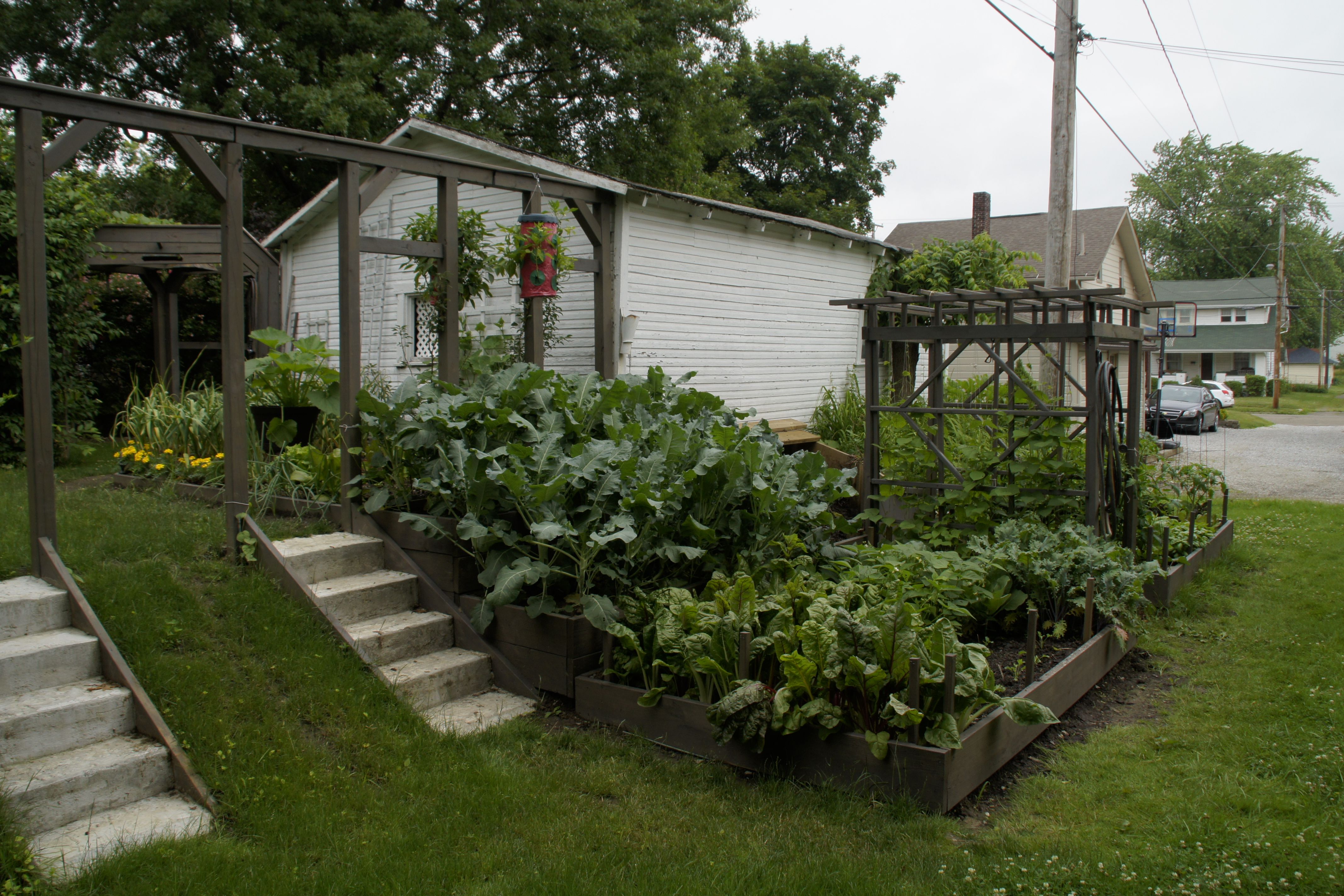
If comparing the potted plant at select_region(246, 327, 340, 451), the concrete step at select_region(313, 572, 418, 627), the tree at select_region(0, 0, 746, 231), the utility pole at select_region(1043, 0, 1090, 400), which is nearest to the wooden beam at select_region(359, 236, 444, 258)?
the potted plant at select_region(246, 327, 340, 451)

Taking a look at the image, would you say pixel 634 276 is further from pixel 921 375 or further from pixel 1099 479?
pixel 921 375

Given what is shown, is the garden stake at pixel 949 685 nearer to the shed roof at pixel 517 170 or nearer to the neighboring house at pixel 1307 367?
the shed roof at pixel 517 170

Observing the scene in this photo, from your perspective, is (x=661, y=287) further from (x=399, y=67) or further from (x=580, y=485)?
(x=399, y=67)

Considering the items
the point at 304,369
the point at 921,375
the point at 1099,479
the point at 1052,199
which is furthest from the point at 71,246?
the point at 921,375

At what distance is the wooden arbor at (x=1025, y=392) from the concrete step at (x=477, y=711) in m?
3.14

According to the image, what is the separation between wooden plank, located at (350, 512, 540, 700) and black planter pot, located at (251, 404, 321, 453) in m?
1.74

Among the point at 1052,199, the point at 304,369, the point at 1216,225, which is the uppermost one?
the point at 1216,225

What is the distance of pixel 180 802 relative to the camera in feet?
10.8

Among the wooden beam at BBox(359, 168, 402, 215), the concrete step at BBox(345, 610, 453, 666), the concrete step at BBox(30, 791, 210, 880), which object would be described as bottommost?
the concrete step at BBox(30, 791, 210, 880)

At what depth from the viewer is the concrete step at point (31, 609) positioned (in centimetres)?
376

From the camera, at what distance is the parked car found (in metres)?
22.4

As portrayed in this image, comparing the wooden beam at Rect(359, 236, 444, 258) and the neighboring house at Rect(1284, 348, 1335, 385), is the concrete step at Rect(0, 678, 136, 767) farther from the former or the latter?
the neighboring house at Rect(1284, 348, 1335, 385)

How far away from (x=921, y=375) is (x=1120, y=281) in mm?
15682

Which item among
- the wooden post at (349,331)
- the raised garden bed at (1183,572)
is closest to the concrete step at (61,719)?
the wooden post at (349,331)
